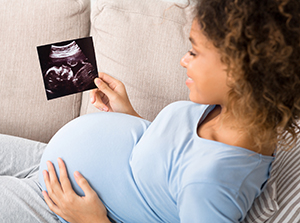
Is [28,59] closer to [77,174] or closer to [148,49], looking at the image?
[148,49]

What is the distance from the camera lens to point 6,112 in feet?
4.65

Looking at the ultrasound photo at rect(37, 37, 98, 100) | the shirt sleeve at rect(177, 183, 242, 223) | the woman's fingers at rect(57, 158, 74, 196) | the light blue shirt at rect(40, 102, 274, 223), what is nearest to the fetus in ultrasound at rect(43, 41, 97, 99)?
the ultrasound photo at rect(37, 37, 98, 100)

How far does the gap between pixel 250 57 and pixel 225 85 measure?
0.12 m

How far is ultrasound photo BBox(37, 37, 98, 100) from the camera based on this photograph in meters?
1.06

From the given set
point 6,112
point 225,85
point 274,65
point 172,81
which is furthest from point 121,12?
point 274,65

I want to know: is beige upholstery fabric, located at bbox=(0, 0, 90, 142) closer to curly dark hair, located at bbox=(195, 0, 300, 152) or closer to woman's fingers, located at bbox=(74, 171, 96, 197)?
woman's fingers, located at bbox=(74, 171, 96, 197)

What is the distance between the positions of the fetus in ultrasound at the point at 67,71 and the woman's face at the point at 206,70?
0.46 meters

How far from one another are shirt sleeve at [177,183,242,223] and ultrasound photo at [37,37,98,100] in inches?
23.2

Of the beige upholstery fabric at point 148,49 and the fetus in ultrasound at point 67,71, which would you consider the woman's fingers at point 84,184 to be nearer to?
the fetus in ultrasound at point 67,71

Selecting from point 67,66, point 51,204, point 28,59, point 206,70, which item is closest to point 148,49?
point 67,66

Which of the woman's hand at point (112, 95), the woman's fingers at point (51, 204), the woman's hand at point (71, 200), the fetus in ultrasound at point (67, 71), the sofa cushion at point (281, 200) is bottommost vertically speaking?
the woman's fingers at point (51, 204)

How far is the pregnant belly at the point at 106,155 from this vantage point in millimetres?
896

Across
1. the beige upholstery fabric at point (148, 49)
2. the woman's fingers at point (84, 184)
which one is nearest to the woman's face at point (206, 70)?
the woman's fingers at point (84, 184)

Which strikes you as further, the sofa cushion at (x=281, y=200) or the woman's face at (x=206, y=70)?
the sofa cushion at (x=281, y=200)
